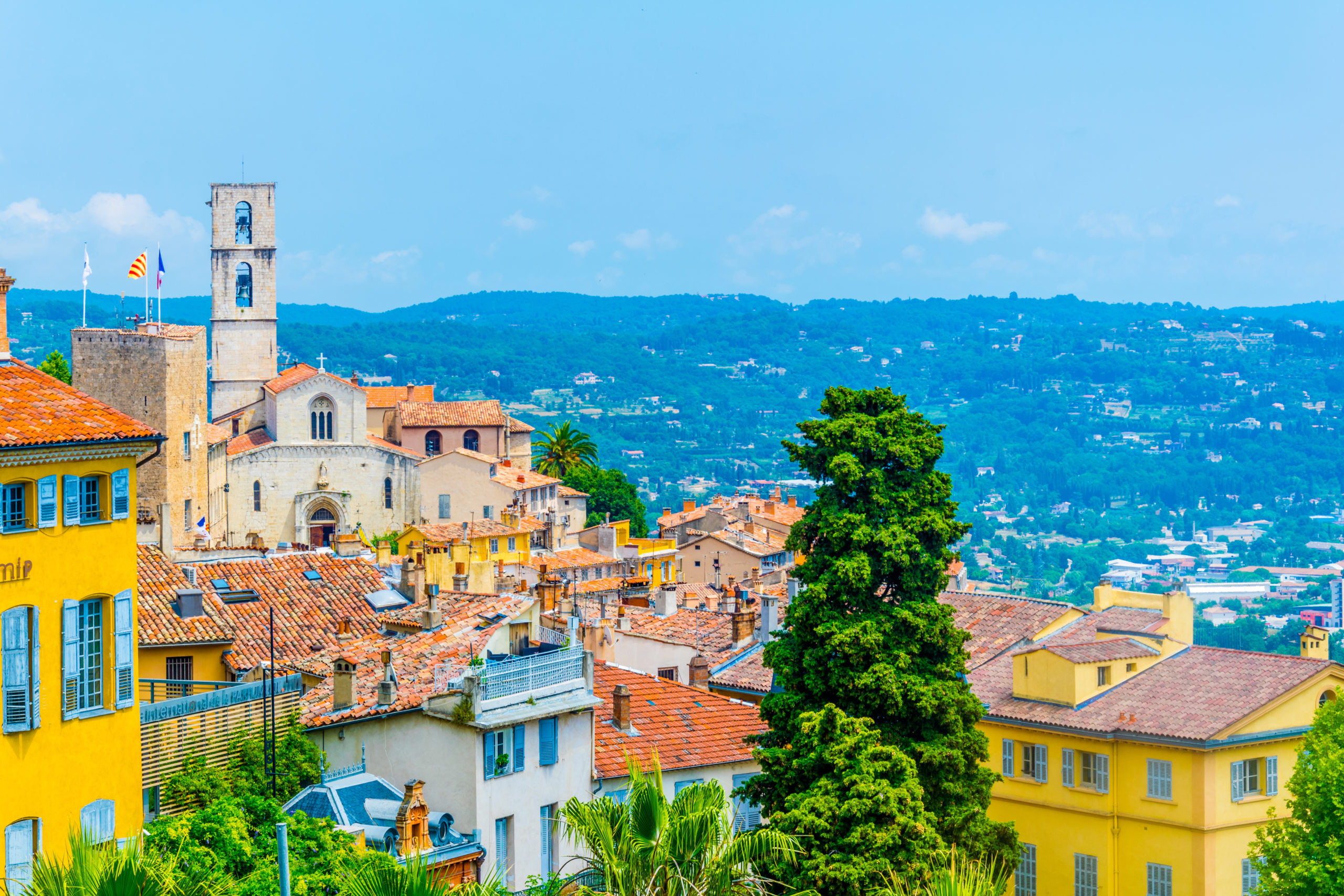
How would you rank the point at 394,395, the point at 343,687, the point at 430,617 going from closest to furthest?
the point at 343,687
the point at 430,617
the point at 394,395

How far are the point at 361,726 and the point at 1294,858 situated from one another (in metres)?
15.6

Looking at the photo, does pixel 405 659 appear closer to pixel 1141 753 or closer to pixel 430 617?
pixel 430 617

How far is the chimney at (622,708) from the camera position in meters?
32.7

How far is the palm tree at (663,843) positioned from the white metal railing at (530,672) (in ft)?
23.5

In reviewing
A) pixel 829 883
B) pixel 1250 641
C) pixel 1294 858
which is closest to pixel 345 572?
pixel 829 883

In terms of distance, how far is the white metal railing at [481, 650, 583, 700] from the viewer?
28.2 metres

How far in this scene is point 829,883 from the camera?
2600 centimetres

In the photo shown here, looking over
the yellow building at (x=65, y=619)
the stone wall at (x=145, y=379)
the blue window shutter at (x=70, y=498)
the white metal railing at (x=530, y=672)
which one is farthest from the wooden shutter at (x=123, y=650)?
the stone wall at (x=145, y=379)

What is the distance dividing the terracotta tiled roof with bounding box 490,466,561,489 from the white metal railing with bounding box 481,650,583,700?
79.9 metres

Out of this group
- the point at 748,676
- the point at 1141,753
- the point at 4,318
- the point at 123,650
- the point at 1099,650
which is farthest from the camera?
the point at 748,676

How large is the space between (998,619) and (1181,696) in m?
7.57

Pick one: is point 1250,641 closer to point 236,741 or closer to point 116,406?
point 116,406

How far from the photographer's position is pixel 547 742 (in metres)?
29.0

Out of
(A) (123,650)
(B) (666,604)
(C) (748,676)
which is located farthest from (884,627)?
(B) (666,604)
